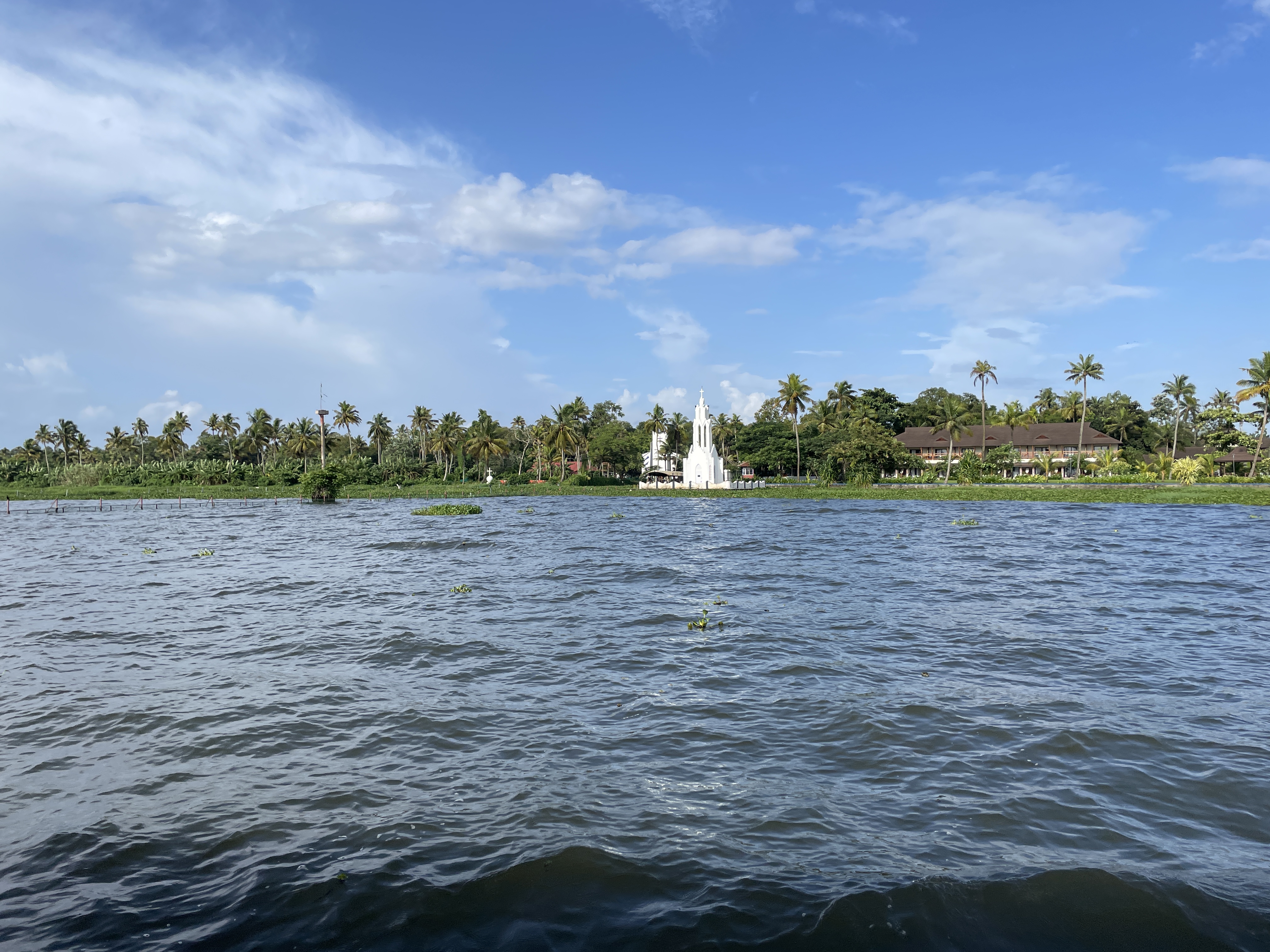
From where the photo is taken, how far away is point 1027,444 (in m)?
128

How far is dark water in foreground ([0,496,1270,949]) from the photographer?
6.70 meters

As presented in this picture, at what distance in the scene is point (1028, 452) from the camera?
424 feet

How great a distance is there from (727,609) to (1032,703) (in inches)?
382

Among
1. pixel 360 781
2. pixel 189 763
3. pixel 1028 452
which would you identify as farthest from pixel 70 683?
pixel 1028 452

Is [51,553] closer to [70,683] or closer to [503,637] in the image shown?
[70,683]

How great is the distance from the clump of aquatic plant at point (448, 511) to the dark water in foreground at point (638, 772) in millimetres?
41981

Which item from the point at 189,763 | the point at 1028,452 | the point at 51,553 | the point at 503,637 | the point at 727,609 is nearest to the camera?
the point at 189,763

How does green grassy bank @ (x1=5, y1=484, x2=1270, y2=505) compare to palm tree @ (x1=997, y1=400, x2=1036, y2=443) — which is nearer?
green grassy bank @ (x1=5, y1=484, x2=1270, y2=505)

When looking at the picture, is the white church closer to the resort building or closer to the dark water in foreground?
the resort building

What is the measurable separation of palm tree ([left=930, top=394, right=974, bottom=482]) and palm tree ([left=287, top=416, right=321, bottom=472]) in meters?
102

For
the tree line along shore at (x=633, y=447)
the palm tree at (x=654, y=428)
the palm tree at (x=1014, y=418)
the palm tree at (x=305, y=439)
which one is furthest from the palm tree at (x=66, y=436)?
the palm tree at (x=1014, y=418)

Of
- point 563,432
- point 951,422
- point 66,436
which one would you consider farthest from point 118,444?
point 951,422

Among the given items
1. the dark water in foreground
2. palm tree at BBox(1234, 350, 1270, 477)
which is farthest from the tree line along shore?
the dark water in foreground

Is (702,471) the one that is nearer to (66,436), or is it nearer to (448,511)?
(448,511)
